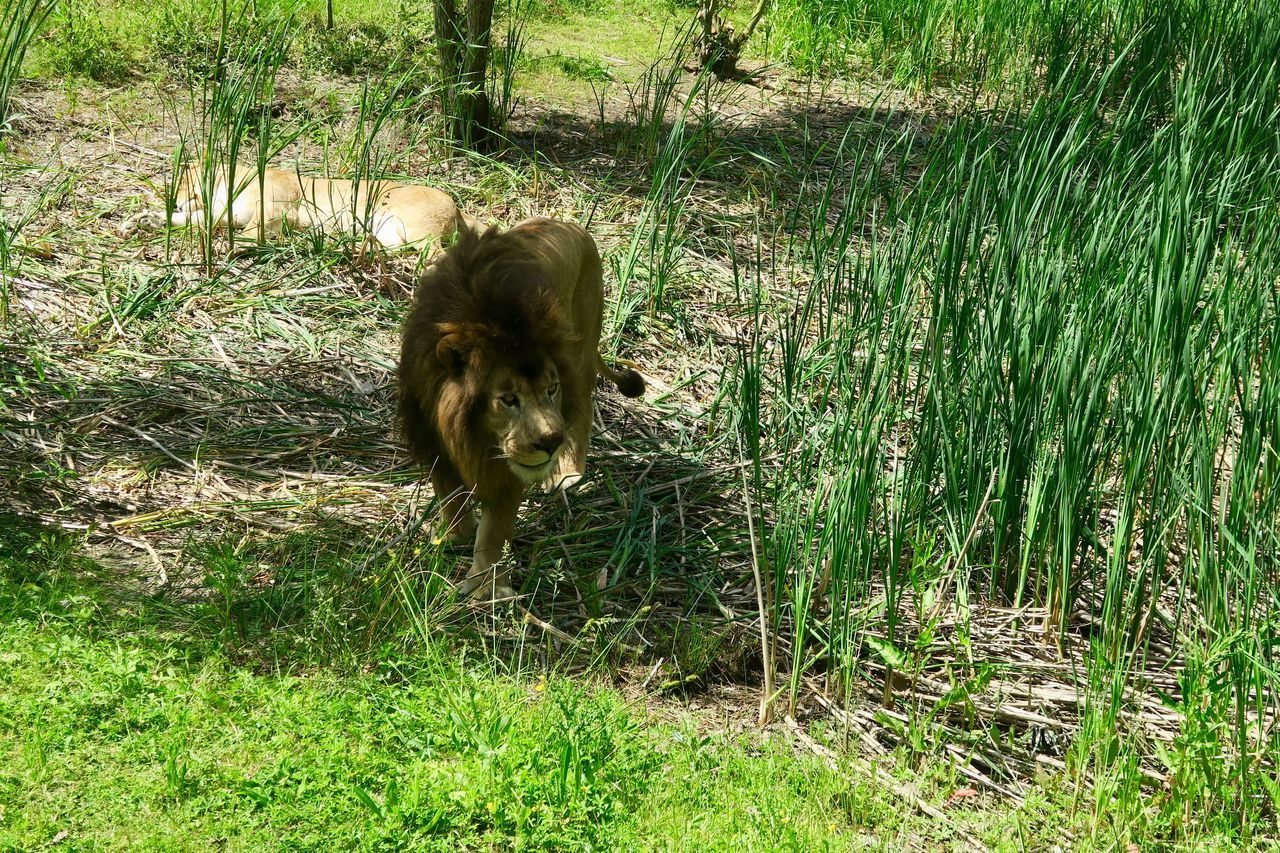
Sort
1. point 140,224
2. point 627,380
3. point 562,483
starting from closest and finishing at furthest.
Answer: point 562,483 < point 627,380 < point 140,224

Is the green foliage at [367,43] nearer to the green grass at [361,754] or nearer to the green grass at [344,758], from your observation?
the green grass at [361,754]

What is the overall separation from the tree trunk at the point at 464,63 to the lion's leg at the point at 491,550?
3.76 metres

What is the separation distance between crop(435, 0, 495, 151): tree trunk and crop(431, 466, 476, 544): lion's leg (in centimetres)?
353

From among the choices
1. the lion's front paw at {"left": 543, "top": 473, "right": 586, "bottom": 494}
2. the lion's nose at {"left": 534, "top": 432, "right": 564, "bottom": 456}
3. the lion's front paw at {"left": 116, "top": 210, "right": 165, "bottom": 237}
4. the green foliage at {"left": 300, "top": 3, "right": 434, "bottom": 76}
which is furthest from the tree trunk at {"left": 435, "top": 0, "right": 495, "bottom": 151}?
the lion's nose at {"left": 534, "top": 432, "right": 564, "bottom": 456}

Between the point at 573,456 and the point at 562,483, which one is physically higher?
the point at 573,456

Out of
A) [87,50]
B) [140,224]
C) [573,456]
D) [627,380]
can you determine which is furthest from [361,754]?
[87,50]

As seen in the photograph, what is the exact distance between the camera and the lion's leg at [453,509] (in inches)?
172

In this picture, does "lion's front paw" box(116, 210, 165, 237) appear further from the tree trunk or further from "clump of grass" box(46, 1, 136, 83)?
"clump of grass" box(46, 1, 136, 83)

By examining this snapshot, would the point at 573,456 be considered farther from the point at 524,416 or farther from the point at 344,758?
the point at 344,758

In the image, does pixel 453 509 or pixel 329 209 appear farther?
pixel 329 209

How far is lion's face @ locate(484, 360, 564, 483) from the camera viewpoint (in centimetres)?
397

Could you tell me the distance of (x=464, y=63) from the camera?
7.41 meters

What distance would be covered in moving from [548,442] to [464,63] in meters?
4.17

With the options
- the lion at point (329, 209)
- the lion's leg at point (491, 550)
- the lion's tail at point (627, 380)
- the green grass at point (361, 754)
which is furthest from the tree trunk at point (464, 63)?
the green grass at point (361, 754)
